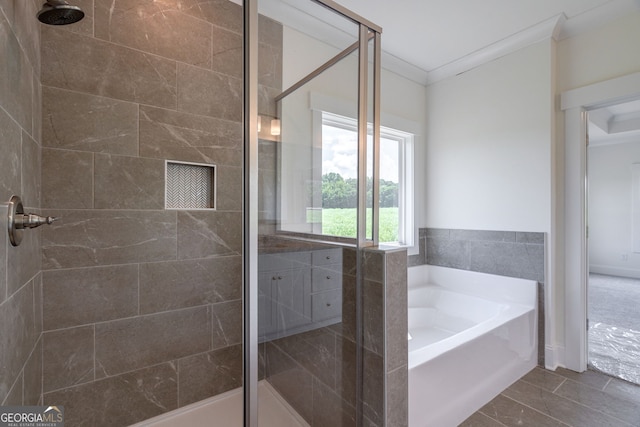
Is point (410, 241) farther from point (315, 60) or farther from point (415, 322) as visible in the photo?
point (315, 60)

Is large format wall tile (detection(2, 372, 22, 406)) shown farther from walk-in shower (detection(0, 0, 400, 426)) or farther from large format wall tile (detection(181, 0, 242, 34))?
large format wall tile (detection(181, 0, 242, 34))

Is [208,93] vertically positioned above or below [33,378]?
above

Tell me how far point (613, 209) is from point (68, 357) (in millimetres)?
A: 6812

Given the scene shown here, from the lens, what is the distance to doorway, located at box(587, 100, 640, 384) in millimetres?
3621

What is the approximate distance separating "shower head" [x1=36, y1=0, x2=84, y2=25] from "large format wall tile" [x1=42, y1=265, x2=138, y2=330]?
1.13 m

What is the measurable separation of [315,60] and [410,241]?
7.13 ft

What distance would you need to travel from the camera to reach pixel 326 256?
1.39 m

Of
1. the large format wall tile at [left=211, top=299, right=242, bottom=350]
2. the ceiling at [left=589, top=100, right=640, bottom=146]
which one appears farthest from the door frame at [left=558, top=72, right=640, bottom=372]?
the large format wall tile at [left=211, top=299, right=242, bottom=350]

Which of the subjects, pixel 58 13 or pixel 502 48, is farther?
pixel 502 48

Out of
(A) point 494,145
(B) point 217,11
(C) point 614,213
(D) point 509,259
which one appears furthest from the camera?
(C) point 614,213

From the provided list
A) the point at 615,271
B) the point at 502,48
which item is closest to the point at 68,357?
Answer: the point at 502,48

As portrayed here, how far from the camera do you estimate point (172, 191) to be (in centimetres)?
179

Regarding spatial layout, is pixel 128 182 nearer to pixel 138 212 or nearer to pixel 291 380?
pixel 138 212

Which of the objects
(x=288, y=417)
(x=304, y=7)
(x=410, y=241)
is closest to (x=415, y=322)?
(x=410, y=241)
